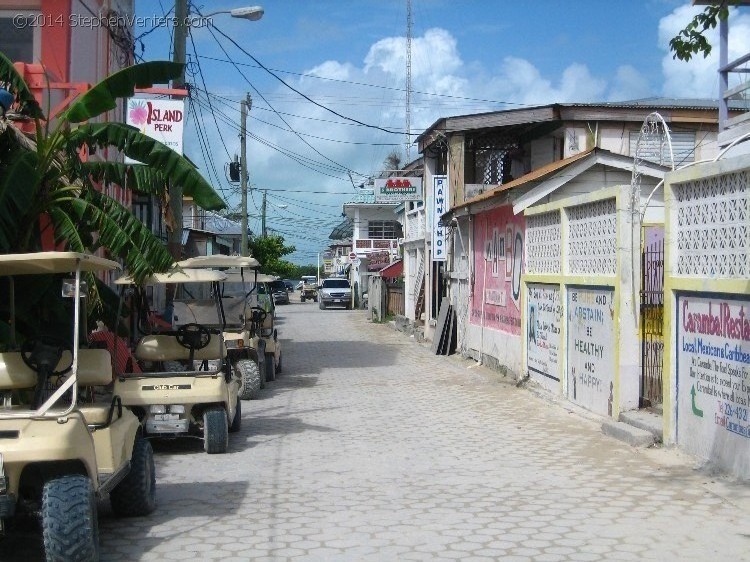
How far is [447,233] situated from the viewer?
2412 centimetres

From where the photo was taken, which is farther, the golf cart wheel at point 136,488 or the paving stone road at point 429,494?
the golf cart wheel at point 136,488

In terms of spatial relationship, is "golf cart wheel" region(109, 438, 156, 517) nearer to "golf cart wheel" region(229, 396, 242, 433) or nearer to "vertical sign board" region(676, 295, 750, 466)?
"golf cart wheel" region(229, 396, 242, 433)

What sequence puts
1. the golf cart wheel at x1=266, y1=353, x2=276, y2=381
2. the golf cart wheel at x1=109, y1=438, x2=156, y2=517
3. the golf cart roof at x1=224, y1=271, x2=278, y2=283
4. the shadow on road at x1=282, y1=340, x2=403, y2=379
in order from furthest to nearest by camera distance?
1. the shadow on road at x1=282, y1=340, x2=403, y2=379
2. the golf cart roof at x1=224, y1=271, x2=278, y2=283
3. the golf cart wheel at x1=266, y1=353, x2=276, y2=381
4. the golf cart wheel at x1=109, y1=438, x2=156, y2=517

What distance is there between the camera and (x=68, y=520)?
216 inches

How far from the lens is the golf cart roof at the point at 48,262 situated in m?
6.09

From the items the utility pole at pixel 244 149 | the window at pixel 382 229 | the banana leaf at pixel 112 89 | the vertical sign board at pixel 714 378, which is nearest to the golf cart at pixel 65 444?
the banana leaf at pixel 112 89

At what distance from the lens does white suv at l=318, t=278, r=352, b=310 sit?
53.3 meters

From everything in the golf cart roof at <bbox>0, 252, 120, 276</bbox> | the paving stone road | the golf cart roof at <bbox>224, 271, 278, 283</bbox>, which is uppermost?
the golf cart roof at <bbox>0, 252, 120, 276</bbox>

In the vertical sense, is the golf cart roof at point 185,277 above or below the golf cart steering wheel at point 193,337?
above

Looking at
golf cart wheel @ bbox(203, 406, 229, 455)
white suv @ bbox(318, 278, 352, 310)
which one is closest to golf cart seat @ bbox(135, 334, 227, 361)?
golf cart wheel @ bbox(203, 406, 229, 455)

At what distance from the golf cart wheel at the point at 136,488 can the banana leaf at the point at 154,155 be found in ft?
12.9

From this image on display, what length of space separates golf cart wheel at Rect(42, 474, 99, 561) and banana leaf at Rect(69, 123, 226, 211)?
534 centimetres

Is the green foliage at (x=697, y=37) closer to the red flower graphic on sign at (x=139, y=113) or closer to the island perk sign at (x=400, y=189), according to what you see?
the red flower graphic on sign at (x=139, y=113)

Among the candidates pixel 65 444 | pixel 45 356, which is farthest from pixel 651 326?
pixel 65 444
